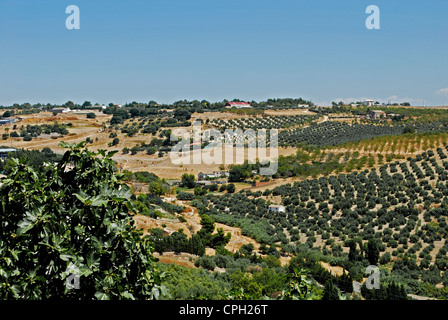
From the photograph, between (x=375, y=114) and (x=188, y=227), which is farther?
(x=375, y=114)

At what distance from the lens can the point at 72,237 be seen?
150 inches

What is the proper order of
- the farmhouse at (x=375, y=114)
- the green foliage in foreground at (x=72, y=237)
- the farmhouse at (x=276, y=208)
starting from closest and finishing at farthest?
the green foliage in foreground at (x=72, y=237) → the farmhouse at (x=276, y=208) → the farmhouse at (x=375, y=114)

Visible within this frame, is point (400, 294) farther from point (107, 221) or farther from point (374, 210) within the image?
point (374, 210)

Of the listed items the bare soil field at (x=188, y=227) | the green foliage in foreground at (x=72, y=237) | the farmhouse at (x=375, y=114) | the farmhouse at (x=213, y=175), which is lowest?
the bare soil field at (x=188, y=227)

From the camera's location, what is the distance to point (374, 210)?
33.3m

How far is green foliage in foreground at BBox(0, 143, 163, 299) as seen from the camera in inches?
144

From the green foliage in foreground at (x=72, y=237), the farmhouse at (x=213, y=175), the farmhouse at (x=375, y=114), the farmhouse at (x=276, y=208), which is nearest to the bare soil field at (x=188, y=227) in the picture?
the farmhouse at (x=276, y=208)

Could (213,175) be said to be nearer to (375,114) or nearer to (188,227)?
(188,227)

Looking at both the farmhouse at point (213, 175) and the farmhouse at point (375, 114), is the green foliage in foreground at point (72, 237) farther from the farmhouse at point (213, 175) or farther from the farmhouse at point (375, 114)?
the farmhouse at point (375, 114)

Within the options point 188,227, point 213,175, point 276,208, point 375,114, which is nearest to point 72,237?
point 188,227

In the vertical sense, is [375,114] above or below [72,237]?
above

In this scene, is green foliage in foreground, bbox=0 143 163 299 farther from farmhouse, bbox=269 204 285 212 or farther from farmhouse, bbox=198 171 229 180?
farmhouse, bbox=198 171 229 180

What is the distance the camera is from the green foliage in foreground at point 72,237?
3652mm
